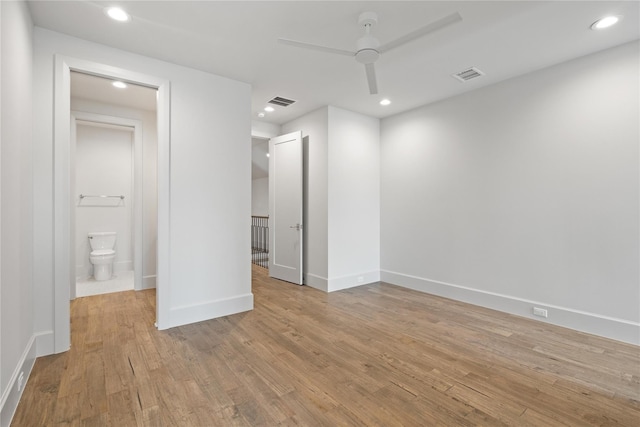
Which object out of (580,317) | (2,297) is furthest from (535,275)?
(2,297)

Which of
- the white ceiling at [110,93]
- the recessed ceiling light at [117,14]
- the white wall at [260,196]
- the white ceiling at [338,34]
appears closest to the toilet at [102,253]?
the white ceiling at [110,93]

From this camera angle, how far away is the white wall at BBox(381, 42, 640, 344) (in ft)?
9.36

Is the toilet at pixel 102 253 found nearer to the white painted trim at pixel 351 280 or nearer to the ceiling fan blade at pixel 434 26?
the white painted trim at pixel 351 280

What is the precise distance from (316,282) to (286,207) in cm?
133

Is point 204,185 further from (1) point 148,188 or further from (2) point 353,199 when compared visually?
(2) point 353,199

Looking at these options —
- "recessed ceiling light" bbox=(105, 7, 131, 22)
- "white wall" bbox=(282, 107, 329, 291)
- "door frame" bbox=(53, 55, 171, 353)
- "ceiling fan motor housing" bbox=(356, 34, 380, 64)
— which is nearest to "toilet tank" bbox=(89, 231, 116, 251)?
"door frame" bbox=(53, 55, 171, 353)

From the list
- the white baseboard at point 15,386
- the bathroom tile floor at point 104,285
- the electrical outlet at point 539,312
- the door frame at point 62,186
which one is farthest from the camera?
the bathroom tile floor at point 104,285

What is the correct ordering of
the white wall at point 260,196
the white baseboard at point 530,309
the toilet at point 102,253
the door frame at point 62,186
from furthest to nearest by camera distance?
the white wall at point 260,196 < the toilet at point 102,253 < the white baseboard at point 530,309 < the door frame at point 62,186

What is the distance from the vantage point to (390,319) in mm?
3406

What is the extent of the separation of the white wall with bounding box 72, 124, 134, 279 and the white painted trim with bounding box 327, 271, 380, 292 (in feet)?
12.3

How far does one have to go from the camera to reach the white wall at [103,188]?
5215 mm

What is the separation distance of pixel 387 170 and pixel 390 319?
8.38 feet

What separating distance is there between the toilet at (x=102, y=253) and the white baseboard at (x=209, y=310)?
2597mm

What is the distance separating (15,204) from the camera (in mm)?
1964
